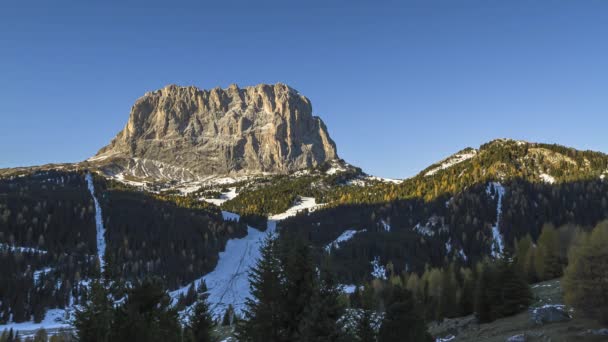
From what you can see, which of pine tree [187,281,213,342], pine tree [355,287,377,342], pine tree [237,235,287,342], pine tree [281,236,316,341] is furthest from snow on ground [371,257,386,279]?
pine tree [281,236,316,341]

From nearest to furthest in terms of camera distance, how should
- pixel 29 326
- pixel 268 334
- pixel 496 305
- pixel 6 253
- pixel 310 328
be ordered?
1. pixel 310 328
2. pixel 268 334
3. pixel 496 305
4. pixel 29 326
5. pixel 6 253

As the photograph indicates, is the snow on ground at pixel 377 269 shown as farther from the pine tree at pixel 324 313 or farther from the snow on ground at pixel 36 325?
the pine tree at pixel 324 313

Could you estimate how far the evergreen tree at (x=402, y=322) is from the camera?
33.7 m

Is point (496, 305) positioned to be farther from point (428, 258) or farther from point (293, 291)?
point (428, 258)

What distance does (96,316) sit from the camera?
19.5m

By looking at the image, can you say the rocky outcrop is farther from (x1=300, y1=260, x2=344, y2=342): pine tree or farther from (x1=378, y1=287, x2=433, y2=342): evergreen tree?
(x1=300, y1=260, x2=344, y2=342): pine tree

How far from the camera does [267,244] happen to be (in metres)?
21.5

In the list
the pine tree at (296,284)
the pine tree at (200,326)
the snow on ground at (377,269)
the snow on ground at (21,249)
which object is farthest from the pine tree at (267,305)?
the snow on ground at (21,249)

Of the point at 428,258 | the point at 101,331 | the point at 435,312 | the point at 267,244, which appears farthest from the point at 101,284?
the point at 428,258

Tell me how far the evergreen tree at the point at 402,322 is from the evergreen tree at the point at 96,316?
67.8ft

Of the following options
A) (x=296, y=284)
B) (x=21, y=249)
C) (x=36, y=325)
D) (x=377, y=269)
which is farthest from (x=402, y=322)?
(x=21, y=249)

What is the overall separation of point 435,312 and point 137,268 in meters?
144

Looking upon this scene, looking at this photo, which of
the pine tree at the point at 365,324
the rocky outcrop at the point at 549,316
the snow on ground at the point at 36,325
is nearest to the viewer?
the pine tree at the point at 365,324

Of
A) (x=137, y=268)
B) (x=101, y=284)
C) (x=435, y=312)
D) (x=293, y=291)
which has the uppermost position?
(x=137, y=268)
